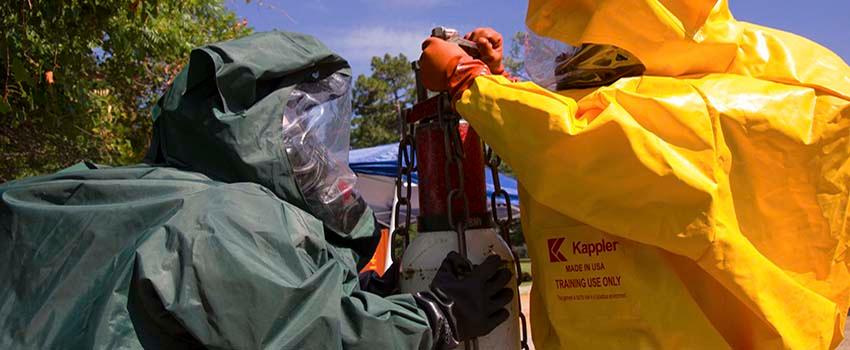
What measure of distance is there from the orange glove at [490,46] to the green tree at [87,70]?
2960 mm

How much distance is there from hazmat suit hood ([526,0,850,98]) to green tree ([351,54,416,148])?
33599mm

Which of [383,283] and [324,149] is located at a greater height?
[324,149]

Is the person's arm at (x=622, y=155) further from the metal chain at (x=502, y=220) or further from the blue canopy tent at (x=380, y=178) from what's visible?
the blue canopy tent at (x=380, y=178)

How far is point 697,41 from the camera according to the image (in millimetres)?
2309

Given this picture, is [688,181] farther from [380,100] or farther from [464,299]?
[380,100]

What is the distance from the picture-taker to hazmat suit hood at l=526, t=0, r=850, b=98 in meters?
2.29

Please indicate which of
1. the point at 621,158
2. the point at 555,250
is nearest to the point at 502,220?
the point at 555,250

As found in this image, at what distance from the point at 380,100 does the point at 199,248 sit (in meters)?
37.2

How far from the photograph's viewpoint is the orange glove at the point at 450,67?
2.52m

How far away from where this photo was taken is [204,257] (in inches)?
80.3

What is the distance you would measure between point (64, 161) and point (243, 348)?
254 inches

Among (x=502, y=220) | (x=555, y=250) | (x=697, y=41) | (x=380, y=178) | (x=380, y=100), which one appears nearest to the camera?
(x=697, y=41)

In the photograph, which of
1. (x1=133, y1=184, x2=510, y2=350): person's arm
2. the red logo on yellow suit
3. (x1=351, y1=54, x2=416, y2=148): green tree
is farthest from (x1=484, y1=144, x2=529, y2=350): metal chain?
(x1=351, y1=54, x2=416, y2=148): green tree

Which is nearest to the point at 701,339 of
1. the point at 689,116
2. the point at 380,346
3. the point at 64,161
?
the point at 689,116
